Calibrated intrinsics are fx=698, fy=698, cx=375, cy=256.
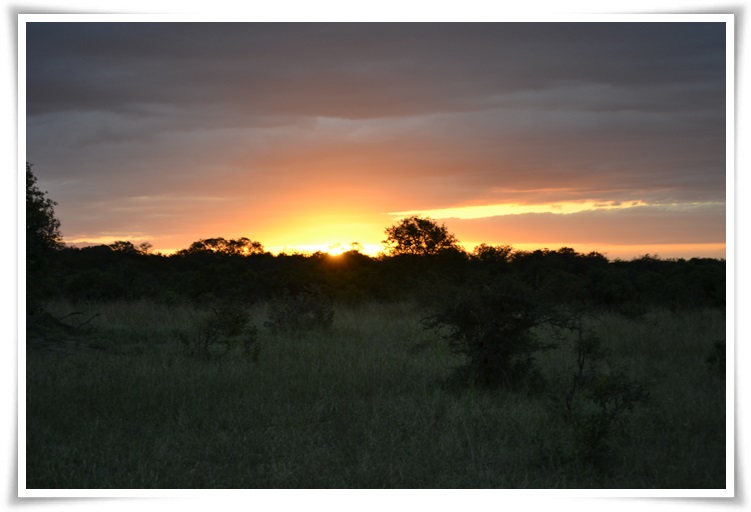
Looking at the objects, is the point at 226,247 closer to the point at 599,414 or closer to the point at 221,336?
the point at 221,336

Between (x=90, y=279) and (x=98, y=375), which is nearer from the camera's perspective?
(x=98, y=375)

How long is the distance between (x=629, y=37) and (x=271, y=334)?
9.84m

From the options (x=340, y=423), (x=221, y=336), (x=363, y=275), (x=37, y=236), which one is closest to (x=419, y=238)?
(x=363, y=275)

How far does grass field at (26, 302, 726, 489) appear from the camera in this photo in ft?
21.0

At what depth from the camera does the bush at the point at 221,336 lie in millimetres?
12000

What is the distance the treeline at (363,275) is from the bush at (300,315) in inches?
84.1

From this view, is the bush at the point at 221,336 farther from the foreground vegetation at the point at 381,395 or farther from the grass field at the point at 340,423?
the grass field at the point at 340,423

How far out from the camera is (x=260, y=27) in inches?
299

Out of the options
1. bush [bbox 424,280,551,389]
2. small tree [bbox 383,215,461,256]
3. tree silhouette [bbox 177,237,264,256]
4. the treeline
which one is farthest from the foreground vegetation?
tree silhouette [bbox 177,237,264,256]

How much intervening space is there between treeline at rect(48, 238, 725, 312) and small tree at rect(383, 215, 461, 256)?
27 centimetres

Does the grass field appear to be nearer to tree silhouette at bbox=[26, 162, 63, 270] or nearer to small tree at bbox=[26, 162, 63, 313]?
small tree at bbox=[26, 162, 63, 313]

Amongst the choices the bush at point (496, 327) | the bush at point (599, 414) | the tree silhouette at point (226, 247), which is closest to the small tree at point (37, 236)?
the bush at point (496, 327)
